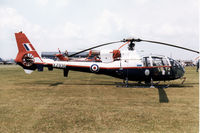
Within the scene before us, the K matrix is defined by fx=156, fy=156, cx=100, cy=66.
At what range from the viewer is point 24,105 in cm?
752

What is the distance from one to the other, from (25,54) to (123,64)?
9109mm

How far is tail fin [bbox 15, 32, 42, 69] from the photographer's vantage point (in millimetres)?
14453

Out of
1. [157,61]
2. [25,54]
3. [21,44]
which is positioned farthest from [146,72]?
[21,44]

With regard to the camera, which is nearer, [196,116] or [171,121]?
[171,121]

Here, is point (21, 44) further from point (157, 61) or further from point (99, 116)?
point (157, 61)

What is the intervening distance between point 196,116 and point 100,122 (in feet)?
12.5

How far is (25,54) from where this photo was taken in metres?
14.6

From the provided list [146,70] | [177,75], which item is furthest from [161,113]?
[177,75]

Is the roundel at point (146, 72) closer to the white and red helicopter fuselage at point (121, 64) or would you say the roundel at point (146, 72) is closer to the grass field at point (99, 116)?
the white and red helicopter fuselage at point (121, 64)

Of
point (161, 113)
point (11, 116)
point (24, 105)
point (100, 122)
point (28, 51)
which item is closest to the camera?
point (100, 122)

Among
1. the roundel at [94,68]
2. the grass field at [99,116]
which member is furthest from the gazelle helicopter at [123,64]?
the grass field at [99,116]

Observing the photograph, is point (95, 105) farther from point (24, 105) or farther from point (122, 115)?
point (24, 105)

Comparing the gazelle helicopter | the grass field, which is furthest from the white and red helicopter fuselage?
the grass field

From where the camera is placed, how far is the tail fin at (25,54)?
14453 millimetres
